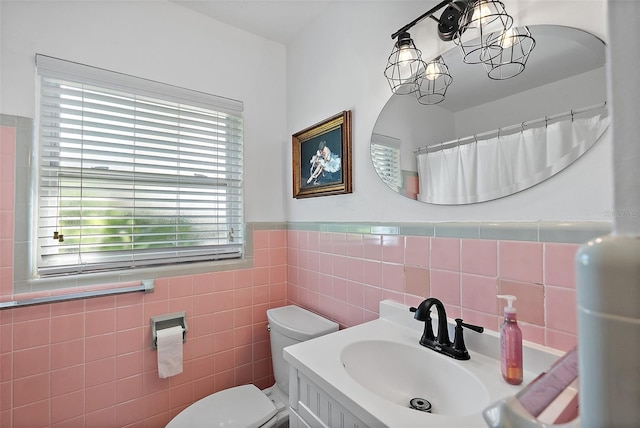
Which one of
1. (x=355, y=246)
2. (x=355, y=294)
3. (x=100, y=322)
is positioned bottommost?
(x=100, y=322)

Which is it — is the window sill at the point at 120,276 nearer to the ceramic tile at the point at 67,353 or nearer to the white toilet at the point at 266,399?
the ceramic tile at the point at 67,353

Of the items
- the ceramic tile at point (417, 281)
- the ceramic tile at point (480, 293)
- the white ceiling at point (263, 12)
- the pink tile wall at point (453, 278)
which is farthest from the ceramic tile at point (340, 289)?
the white ceiling at point (263, 12)

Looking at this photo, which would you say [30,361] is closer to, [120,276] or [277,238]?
[120,276]

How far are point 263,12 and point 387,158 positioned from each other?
3.81 ft

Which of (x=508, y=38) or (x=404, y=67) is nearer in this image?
(x=508, y=38)

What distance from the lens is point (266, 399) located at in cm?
138

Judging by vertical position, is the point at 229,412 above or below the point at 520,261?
below

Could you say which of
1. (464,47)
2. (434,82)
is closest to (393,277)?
(434,82)

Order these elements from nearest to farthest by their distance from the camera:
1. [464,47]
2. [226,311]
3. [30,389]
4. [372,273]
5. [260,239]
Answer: [464,47]
[30,389]
[372,273]
[226,311]
[260,239]

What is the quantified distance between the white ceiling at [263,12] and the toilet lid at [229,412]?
201 cm

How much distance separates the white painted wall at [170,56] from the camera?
4.11ft

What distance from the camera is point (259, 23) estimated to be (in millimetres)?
1762

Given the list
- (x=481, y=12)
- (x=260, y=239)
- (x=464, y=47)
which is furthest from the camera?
(x=260, y=239)

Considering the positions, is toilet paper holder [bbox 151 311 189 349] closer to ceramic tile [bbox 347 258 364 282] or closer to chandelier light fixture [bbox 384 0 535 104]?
ceramic tile [bbox 347 258 364 282]
